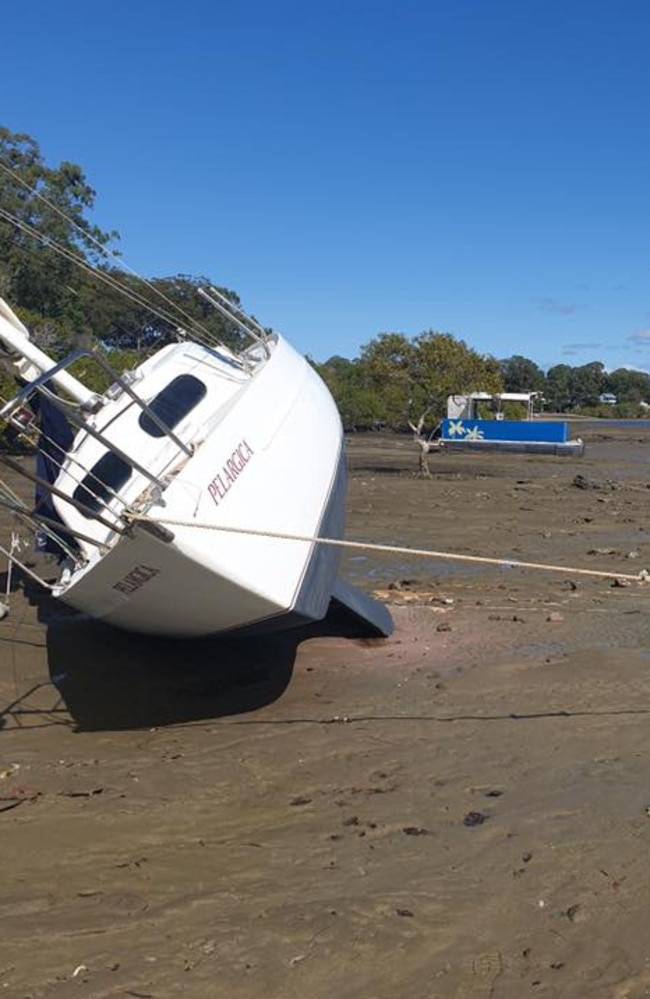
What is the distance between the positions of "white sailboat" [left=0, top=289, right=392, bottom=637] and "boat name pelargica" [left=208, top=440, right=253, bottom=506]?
0.03 feet

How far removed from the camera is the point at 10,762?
17.8ft

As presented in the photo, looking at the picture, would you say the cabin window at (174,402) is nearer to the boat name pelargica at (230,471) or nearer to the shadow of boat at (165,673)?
the boat name pelargica at (230,471)

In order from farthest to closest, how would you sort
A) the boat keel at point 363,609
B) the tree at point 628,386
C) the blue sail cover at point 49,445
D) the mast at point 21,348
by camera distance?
Result: the tree at point 628,386 → the boat keel at point 363,609 → the blue sail cover at point 49,445 → the mast at point 21,348

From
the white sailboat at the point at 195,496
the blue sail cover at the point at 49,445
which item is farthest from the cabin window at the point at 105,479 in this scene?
the blue sail cover at the point at 49,445

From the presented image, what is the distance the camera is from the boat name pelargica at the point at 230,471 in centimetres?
543

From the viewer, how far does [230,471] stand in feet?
18.5

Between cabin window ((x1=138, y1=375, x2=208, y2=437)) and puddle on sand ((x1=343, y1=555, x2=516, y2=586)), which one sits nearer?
cabin window ((x1=138, y1=375, x2=208, y2=437))

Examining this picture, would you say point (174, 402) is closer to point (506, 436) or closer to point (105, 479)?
point (105, 479)

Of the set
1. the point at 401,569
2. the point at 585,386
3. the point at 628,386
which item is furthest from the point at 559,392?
the point at 401,569

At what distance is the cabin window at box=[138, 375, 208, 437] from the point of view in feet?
23.4

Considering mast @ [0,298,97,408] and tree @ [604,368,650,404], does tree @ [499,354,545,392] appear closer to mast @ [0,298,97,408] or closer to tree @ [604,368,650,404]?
tree @ [604,368,650,404]

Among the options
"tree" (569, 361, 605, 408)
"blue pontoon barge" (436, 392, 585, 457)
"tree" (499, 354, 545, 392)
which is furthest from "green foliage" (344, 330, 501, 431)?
"tree" (569, 361, 605, 408)

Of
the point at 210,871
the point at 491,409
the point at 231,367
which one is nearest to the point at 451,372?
the point at 491,409

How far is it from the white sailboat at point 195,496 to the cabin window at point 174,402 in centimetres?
1
